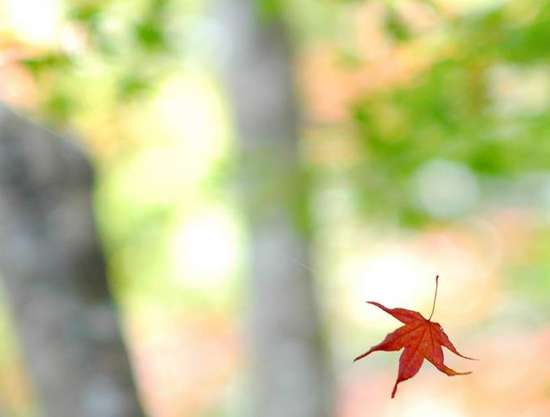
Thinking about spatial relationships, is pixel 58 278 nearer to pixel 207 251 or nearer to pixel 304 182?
pixel 304 182

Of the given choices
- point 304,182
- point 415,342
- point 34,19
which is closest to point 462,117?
point 304,182

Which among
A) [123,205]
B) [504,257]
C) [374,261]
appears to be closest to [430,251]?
[374,261]

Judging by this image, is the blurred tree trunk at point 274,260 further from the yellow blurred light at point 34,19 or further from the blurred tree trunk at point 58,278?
the yellow blurred light at point 34,19

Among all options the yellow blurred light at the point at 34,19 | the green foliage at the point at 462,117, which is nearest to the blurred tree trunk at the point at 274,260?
the green foliage at the point at 462,117

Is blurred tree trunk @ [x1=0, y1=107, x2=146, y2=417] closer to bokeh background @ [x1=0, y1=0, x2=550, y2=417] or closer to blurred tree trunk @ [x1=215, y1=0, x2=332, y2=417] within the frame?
bokeh background @ [x1=0, y1=0, x2=550, y2=417]

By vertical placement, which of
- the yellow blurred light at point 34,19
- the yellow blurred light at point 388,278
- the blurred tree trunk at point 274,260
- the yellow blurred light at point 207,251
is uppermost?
the yellow blurred light at point 34,19

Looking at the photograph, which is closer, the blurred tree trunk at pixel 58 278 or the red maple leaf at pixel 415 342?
the red maple leaf at pixel 415 342

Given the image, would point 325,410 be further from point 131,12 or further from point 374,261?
point 374,261
